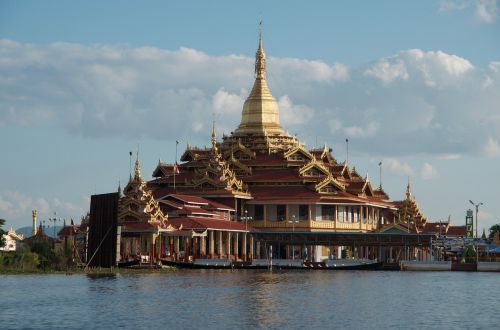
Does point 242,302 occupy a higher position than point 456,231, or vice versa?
point 456,231

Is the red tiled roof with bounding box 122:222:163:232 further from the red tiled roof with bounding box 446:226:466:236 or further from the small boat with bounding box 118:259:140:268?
the red tiled roof with bounding box 446:226:466:236

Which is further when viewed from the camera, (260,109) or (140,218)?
(260,109)

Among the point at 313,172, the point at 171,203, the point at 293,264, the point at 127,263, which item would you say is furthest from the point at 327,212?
the point at 127,263

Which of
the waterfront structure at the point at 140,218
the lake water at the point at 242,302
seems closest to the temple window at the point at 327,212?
the waterfront structure at the point at 140,218

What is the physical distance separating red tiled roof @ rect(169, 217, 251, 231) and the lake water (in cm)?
1287

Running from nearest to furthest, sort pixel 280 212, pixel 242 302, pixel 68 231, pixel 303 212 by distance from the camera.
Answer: pixel 242 302
pixel 303 212
pixel 280 212
pixel 68 231

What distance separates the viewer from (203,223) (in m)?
105

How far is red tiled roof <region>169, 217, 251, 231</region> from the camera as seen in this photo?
104 m

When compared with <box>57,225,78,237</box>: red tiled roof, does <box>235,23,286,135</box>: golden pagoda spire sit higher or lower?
higher

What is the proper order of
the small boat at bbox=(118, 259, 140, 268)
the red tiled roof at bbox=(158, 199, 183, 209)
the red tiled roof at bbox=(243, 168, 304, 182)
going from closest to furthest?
the small boat at bbox=(118, 259, 140, 268), the red tiled roof at bbox=(158, 199, 183, 209), the red tiled roof at bbox=(243, 168, 304, 182)

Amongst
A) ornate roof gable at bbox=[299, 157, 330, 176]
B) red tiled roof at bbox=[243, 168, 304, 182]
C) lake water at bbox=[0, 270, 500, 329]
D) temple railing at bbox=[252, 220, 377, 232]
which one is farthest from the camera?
red tiled roof at bbox=[243, 168, 304, 182]

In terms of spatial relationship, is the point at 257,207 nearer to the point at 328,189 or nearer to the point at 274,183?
the point at 274,183

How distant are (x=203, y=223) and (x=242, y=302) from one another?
41.5 m

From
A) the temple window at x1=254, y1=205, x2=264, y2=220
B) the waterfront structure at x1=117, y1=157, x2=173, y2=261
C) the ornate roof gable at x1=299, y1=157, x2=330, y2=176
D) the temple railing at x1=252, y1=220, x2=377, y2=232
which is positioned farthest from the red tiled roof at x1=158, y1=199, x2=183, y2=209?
the ornate roof gable at x1=299, y1=157, x2=330, y2=176
